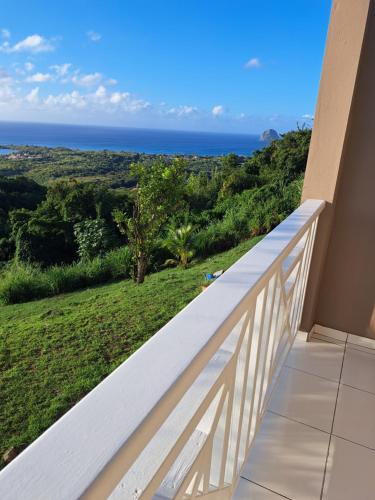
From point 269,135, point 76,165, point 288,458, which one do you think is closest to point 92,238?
point 76,165

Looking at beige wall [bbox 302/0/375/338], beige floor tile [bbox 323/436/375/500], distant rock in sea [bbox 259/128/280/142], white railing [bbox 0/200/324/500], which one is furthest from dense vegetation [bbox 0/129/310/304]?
white railing [bbox 0/200/324/500]

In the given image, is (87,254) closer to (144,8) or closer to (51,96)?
(144,8)

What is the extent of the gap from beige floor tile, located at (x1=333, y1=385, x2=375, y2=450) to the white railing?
2.47 feet

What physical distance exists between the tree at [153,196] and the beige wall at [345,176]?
5.80 meters

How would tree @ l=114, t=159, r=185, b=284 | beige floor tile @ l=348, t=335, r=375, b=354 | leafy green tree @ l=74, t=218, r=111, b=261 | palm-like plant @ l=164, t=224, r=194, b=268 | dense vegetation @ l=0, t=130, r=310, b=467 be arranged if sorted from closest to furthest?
beige floor tile @ l=348, t=335, r=375, b=354, dense vegetation @ l=0, t=130, r=310, b=467, tree @ l=114, t=159, r=185, b=284, palm-like plant @ l=164, t=224, r=194, b=268, leafy green tree @ l=74, t=218, r=111, b=261

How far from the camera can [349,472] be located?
1401 mm

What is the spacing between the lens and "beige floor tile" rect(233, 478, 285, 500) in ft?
4.22

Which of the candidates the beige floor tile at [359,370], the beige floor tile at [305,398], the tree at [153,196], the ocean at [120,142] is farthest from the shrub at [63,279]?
the beige floor tile at [305,398]

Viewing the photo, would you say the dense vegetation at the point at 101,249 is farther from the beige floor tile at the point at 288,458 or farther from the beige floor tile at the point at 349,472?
the beige floor tile at the point at 349,472

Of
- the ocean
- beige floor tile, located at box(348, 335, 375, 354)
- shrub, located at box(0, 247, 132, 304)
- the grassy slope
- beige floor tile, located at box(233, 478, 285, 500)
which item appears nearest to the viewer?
beige floor tile, located at box(233, 478, 285, 500)

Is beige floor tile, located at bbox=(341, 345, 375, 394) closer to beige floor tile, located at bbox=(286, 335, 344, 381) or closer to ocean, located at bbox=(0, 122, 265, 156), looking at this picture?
beige floor tile, located at bbox=(286, 335, 344, 381)

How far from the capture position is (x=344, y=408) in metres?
1.74

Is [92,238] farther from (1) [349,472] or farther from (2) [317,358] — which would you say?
(1) [349,472]

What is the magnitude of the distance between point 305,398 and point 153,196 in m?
6.52
